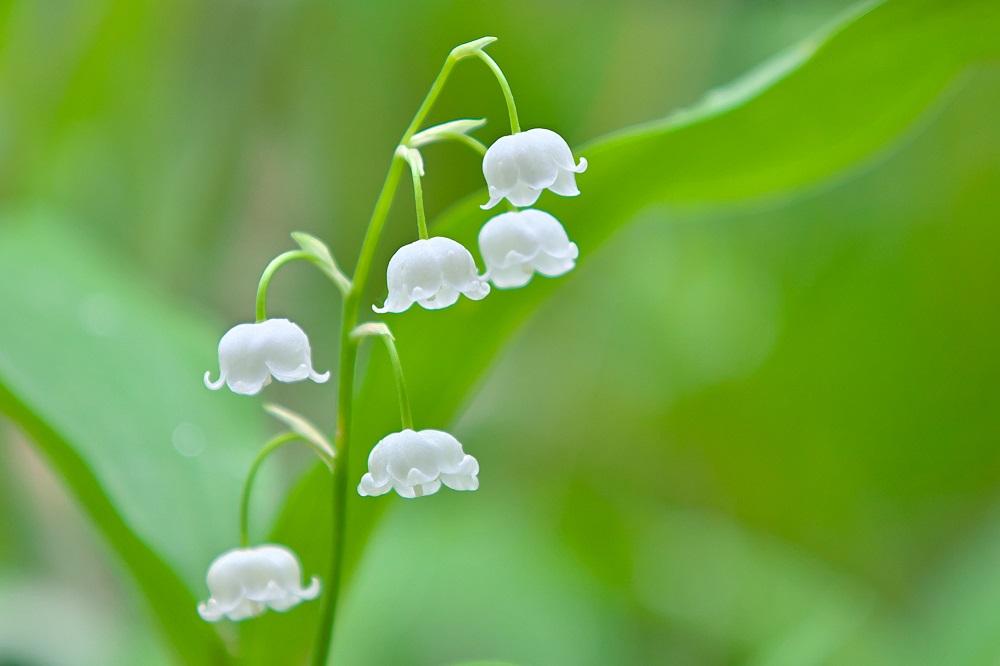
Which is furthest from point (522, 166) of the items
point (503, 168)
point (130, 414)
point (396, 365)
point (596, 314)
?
point (596, 314)

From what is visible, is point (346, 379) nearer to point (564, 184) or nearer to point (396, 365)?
point (396, 365)

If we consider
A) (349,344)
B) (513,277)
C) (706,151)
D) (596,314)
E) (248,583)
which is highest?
(596,314)

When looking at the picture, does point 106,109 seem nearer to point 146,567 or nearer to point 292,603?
point 146,567

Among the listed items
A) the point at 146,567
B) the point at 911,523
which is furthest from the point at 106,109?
the point at 911,523

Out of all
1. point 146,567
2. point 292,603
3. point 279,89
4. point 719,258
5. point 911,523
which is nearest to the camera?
point 292,603

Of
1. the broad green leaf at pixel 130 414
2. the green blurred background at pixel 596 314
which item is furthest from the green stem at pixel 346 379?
the green blurred background at pixel 596 314

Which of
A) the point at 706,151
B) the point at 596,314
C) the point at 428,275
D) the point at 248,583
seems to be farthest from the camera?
the point at 596,314
